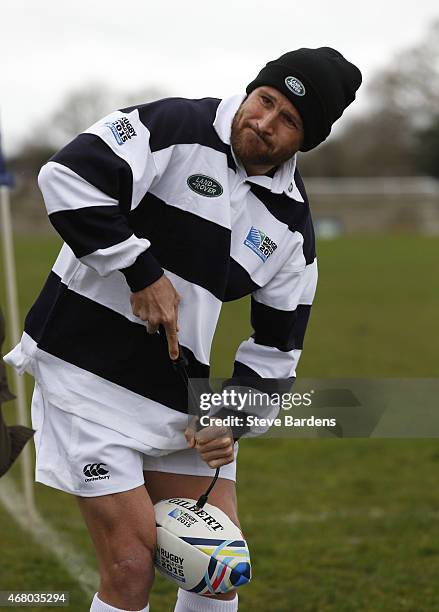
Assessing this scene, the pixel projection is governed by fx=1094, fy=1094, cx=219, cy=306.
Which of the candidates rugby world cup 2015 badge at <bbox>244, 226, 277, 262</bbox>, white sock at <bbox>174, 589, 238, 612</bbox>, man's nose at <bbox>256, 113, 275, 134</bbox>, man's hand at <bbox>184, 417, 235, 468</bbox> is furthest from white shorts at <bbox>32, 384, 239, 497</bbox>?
man's nose at <bbox>256, 113, 275, 134</bbox>

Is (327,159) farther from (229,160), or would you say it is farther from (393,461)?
(229,160)

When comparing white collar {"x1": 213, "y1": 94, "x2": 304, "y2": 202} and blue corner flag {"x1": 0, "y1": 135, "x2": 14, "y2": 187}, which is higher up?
white collar {"x1": 213, "y1": 94, "x2": 304, "y2": 202}

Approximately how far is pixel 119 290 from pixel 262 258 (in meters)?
0.47

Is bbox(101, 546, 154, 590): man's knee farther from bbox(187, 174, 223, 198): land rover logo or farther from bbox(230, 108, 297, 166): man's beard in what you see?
bbox(230, 108, 297, 166): man's beard

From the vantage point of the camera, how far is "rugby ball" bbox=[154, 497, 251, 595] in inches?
127

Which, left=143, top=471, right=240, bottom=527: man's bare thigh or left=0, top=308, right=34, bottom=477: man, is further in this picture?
left=143, top=471, right=240, bottom=527: man's bare thigh

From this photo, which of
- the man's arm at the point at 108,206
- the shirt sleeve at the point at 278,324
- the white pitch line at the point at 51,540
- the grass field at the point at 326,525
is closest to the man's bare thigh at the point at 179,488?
the shirt sleeve at the point at 278,324

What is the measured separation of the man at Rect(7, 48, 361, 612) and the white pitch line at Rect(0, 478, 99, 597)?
A: 6.13 feet

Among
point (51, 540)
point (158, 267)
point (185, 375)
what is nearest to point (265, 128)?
point (158, 267)

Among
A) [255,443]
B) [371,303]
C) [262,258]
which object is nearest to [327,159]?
[371,303]

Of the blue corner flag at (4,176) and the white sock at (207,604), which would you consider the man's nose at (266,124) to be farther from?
the blue corner flag at (4,176)

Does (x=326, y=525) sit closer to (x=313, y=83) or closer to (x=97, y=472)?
(x=97, y=472)

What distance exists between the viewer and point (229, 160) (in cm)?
333

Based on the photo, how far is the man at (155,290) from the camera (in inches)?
127
